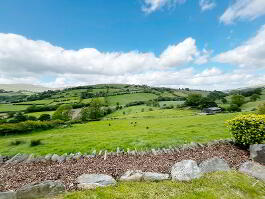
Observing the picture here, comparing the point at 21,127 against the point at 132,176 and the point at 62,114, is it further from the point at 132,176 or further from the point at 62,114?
the point at 132,176

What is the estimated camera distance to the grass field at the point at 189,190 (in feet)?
22.2

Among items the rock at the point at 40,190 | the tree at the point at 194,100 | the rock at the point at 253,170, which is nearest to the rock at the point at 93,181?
the rock at the point at 40,190

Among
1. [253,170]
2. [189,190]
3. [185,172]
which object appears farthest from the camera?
[253,170]

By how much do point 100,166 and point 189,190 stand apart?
480cm

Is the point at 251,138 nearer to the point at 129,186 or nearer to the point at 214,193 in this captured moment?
the point at 214,193

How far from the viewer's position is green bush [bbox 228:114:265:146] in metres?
12.6

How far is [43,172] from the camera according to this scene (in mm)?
9516

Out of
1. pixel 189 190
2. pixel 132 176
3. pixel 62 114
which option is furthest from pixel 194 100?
pixel 189 190

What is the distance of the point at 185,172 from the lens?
27.8 feet

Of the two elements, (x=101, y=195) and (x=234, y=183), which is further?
(x=234, y=183)

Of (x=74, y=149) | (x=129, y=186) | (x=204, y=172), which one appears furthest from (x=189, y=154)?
(x=74, y=149)

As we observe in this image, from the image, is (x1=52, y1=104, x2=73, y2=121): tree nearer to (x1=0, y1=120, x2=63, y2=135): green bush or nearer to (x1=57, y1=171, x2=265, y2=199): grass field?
(x1=0, y1=120, x2=63, y2=135): green bush

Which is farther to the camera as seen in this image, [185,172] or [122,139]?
[122,139]

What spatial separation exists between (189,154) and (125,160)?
13.4ft
